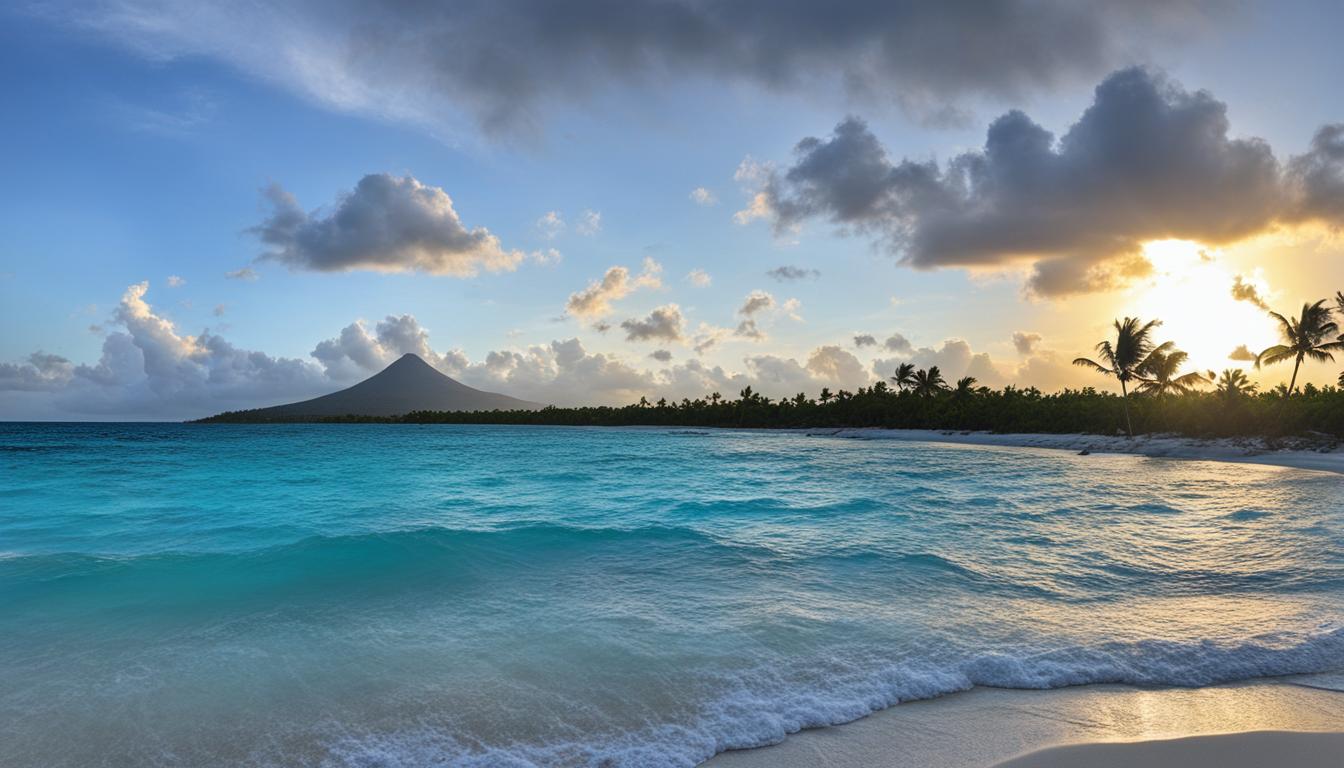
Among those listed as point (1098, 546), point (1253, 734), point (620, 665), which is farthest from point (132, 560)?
point (1098, 546)

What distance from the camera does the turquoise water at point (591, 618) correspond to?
5008mm

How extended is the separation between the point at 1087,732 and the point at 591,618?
493 cm

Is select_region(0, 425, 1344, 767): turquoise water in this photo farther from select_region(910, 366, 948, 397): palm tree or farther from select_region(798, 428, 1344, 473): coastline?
select_region(910, 366, 948, 397): palm tree

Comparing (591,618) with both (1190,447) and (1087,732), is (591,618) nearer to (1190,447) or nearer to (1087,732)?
(1087,732)

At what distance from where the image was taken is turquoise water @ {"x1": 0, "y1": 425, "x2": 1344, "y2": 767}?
16.4ft

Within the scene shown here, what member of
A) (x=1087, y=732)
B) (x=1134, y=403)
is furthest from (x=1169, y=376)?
(x=1087, y=732)

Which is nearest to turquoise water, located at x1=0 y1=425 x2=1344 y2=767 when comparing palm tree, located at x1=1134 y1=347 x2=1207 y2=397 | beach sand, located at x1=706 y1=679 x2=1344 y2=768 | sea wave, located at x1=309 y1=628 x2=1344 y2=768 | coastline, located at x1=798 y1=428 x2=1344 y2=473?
sea wave, located at x1=309 y1=628 x2=1344 y2=768

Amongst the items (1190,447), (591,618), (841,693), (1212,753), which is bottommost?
(591,618)

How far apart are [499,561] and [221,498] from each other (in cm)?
1386

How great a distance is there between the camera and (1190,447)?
42688 millimetres

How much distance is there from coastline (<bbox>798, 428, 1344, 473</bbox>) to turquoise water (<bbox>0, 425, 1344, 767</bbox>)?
22126mm

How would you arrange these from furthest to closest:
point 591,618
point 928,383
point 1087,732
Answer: point 928,383
point 591,618
point 1087,732

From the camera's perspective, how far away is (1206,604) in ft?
26.6

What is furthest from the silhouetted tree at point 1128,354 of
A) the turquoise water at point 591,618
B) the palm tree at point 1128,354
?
the turquoise water at point 591,618
